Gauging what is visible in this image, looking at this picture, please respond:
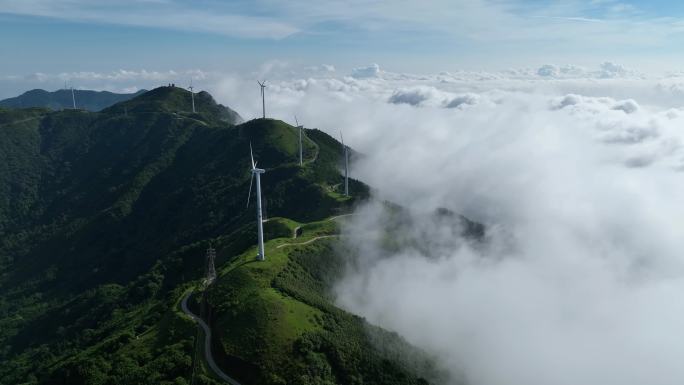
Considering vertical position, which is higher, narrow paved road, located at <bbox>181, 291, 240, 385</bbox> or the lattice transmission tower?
the lattice transmission tower

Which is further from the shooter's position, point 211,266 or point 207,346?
point 211,266

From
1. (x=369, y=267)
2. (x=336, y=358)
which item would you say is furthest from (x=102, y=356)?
(x=369, y=267)

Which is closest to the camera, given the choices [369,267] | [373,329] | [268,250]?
[373,329]

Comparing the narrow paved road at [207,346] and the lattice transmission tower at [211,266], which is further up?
the lattice transmission tower at [211,266]

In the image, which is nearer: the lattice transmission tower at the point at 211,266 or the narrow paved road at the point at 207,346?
the narrow paved road at the point at 207,346

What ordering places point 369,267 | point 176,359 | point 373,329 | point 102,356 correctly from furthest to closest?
point 369,267
point 373,329
point 102,356
point 176,359

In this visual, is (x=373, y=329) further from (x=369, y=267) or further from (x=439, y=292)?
(x=439, y=292)

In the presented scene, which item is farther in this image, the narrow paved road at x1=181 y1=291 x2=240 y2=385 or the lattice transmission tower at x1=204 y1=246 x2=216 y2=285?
the lattice transmission tower at x1=204 y1=246 x2=216 y2=285

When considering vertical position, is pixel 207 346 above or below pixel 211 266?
below

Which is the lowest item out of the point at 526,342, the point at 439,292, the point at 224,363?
the point at 526,342

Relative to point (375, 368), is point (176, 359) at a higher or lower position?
higher

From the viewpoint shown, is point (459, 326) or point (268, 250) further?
point (459, 326)
